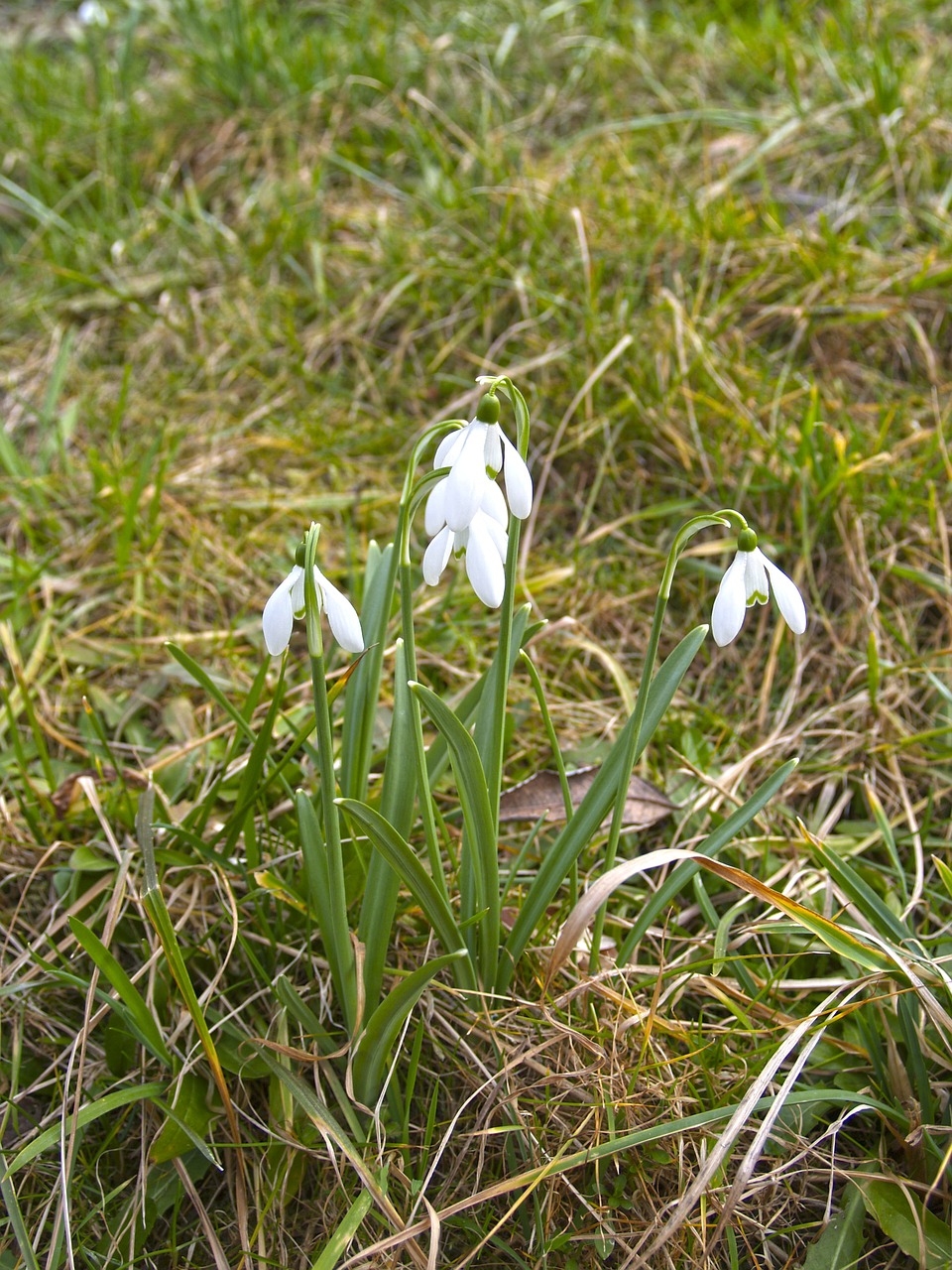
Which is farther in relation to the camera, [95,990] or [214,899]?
[214,899]

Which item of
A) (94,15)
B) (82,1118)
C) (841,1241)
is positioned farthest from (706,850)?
(94,15)

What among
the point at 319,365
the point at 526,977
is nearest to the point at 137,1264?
the point at 526,977

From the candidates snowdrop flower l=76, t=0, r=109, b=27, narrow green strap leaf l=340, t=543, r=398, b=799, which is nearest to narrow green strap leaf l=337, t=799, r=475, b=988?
narrow green strap leaf l=340, t=543, r=398, b=799

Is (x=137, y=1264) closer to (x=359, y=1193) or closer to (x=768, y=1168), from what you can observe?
(x=359, y=1193)

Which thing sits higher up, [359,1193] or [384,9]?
[384,9]

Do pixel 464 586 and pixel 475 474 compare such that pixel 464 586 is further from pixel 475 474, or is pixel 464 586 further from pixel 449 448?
pixel 475 474
